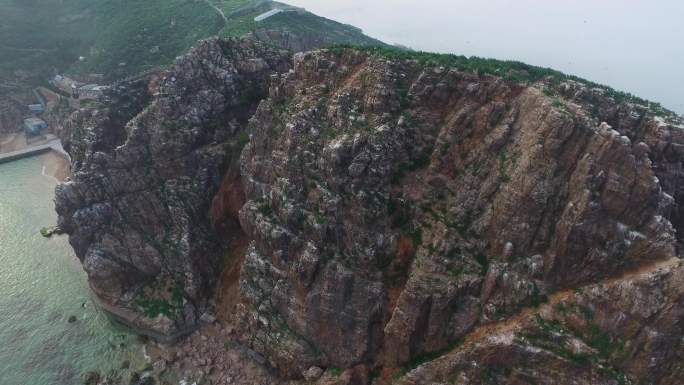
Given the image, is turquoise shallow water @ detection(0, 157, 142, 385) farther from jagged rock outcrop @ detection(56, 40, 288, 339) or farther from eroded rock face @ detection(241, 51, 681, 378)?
eroded rock face @ detection(241, 51, 681, 378)

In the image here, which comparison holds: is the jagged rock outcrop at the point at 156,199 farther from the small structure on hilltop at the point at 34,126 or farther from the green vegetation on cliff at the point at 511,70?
the small structure on hilltop at the point at 34,126

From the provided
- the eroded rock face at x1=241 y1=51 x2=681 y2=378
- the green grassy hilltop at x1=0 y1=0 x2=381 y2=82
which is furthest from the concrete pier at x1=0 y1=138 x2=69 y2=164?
the eroded rock face at x1=241 y1=51 x2=681 y2=378

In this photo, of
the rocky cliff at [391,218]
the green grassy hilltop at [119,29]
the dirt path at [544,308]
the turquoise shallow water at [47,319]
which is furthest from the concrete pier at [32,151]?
the dirt path at [544,308]

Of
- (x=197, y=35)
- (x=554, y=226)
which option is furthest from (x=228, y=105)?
(x=197, y=35)

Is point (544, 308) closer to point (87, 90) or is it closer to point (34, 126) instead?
point (87, 90)

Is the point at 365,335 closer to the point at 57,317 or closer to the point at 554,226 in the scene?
the point at 554,226

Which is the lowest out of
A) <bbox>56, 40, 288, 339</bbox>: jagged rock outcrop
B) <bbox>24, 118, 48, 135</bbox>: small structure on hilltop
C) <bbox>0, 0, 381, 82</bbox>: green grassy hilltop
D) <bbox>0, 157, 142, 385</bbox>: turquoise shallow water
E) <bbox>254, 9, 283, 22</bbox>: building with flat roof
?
<bbox>0, 157, 142, 385</bbox>: turquoise shallow water
